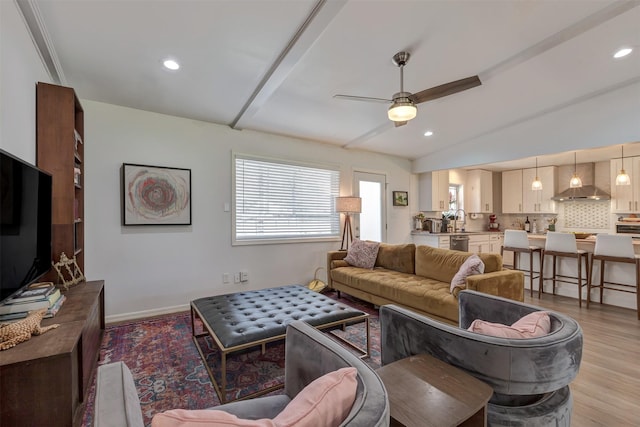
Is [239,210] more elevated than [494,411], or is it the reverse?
[239,210]

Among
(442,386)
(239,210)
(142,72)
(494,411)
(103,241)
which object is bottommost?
(494,411)

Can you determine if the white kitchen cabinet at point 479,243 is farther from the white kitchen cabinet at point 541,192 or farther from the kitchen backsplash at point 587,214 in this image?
the kitchen backsplash at point 587,214

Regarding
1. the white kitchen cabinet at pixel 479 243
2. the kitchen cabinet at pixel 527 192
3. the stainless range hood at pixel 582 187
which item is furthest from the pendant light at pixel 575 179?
the white kitchen cabinet at pixel 479 243

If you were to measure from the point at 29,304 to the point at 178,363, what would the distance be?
112cm

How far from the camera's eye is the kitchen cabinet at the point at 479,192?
6.71 metres

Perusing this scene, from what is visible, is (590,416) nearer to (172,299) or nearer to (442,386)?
(442,386)

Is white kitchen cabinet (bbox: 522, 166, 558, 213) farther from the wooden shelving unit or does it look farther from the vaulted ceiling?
the wooden shelving unit

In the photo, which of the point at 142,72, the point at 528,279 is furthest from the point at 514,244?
the point at 142,72

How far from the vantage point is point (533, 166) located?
649cm

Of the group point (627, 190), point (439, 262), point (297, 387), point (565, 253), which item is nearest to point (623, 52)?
point (565, 253)

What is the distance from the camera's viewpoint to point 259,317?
7.53ft

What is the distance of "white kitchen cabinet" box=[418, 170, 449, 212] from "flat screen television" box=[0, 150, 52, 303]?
5.73 metres

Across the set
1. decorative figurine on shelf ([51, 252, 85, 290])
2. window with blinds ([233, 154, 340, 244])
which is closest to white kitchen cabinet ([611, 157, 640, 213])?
window with blinds ([233, 154, 340, 244])

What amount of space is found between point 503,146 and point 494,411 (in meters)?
4.34
